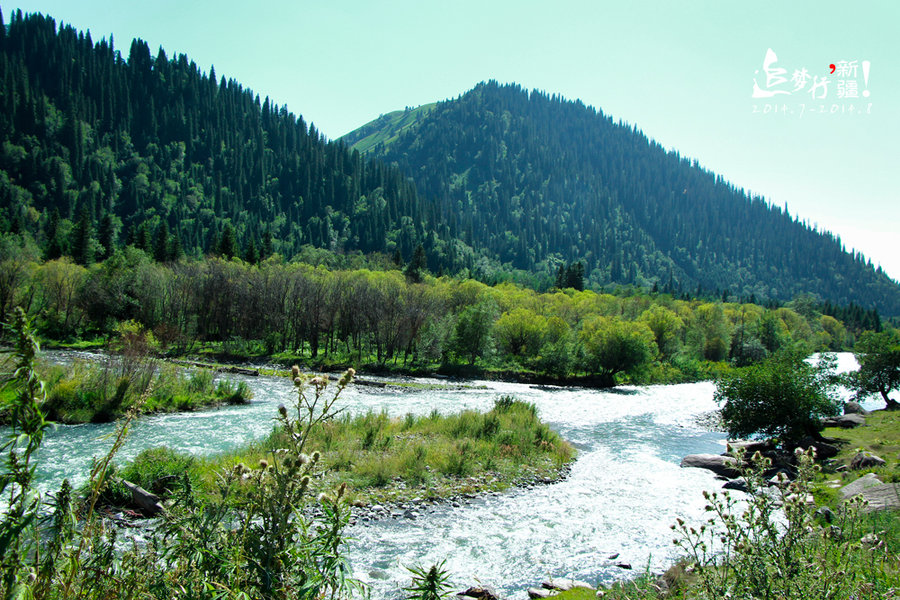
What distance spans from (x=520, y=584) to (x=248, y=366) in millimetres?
49756

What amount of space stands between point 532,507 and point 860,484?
12161 mm

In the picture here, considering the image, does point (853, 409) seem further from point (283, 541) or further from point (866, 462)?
point (283, 541)

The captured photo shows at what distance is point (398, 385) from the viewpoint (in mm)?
52438

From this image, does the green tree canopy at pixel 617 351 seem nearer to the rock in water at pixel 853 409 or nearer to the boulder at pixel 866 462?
the rock in water at pixel 853 409

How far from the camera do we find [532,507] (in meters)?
19.8

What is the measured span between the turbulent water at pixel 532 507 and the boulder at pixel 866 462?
19.6 feet

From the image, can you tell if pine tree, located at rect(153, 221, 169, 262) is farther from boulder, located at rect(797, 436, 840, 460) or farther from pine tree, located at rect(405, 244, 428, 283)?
boulder, located at rect(797, 436, 840, 460)

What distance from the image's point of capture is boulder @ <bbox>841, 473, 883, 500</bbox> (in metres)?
17.9

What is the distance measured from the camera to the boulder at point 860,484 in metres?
17.9

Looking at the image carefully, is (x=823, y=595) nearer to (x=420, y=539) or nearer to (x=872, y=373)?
(x=420, y=539)

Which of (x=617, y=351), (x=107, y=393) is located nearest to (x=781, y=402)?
(x=617, y=351)

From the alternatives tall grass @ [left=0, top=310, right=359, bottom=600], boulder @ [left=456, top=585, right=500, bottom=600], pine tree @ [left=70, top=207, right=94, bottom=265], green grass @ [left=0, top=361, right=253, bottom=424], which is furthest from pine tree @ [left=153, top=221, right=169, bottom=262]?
tall grass @ [left=0, top=310, right=359, bottom=600]

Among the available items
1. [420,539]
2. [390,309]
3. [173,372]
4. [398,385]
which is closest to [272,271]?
[390,309]

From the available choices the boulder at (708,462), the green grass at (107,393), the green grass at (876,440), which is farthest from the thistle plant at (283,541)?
the boulder at (708,462)
